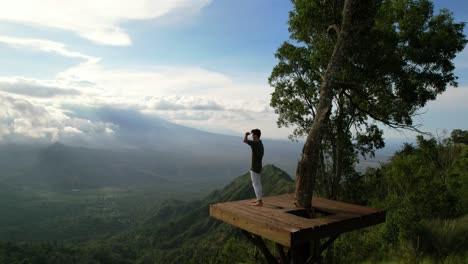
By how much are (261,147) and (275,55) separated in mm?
7117

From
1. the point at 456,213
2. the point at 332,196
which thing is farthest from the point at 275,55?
the point at 456,213

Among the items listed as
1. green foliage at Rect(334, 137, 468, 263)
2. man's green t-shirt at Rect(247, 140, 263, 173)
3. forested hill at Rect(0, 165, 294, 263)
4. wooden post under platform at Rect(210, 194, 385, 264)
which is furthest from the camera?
forested hill at Rect(0, 165, 294, 263)

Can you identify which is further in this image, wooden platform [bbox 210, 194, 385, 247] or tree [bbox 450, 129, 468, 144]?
tree [bbox 450, 129, 468, 144]

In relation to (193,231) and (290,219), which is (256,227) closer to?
(290,219)

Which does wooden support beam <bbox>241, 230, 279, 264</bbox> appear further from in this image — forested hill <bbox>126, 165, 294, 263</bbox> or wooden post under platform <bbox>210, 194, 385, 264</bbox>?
forested hill <bbox>126, 165, 294, 263</bbox>

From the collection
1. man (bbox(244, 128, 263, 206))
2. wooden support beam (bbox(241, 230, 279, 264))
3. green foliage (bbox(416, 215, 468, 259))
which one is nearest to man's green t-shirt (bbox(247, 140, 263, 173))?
man (bbox(244, 128, 263, 206))

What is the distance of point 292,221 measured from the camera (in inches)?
256

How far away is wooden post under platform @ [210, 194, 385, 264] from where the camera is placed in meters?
6.04

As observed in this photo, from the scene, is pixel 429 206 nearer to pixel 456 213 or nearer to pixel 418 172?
pixel 456 213

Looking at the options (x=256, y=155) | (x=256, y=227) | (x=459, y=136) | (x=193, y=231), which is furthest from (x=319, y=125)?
(x=193, y=231)

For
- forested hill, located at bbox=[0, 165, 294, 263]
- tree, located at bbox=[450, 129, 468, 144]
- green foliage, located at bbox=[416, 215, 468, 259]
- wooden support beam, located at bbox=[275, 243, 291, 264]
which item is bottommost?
forested hill, located at bbox=[0, 165, 294, 263]

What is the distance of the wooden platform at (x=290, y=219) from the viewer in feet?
19.6

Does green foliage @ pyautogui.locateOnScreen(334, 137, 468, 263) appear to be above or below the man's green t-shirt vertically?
below

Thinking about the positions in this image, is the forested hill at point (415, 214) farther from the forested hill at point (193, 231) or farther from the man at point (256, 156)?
the forested hill at point (193, 231)
